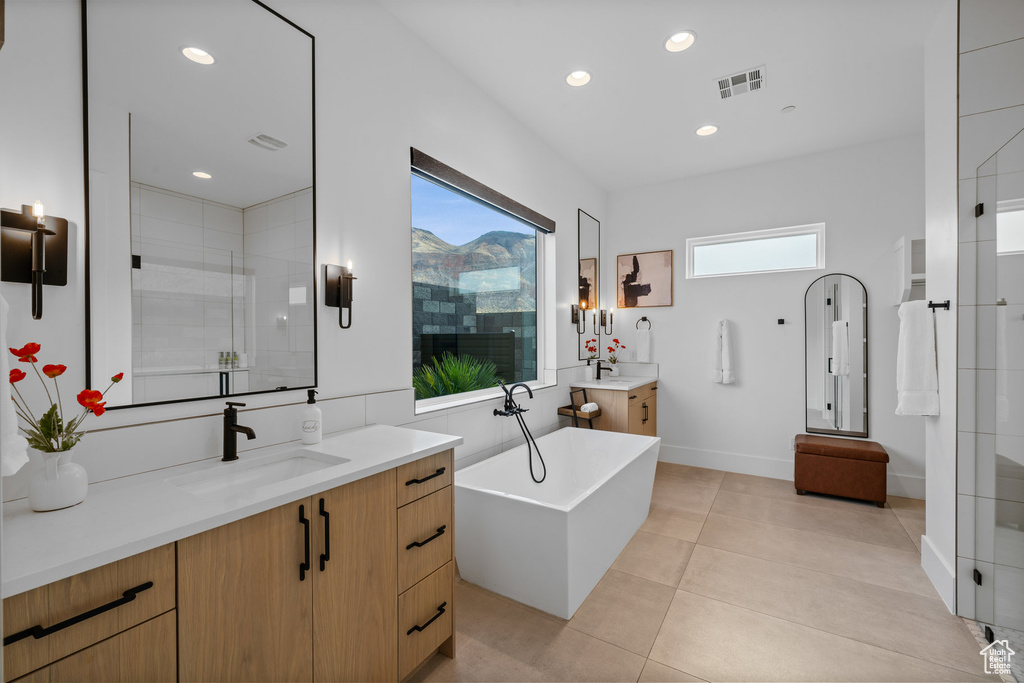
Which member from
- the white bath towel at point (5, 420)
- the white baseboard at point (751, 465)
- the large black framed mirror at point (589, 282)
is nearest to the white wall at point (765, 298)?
the white baseboard at point (751, 465)

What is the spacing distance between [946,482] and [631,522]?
5.20ft

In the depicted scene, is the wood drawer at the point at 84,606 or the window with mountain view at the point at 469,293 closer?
the wood drawer at the point at 84,606

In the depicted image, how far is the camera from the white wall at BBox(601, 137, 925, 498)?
374cm

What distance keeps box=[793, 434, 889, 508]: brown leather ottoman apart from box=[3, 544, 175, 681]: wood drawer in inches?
162

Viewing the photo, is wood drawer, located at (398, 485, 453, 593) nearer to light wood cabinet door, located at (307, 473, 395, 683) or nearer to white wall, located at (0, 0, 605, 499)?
light wood cabinet door, located at (307, 473, 395, 683)


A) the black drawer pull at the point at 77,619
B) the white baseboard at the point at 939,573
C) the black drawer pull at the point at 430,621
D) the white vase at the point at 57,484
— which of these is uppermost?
the white vase at the point at 57,484

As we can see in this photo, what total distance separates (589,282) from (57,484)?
4.02 m

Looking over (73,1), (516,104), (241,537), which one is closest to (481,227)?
(516,104)

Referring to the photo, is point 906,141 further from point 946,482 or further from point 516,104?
point 516,104

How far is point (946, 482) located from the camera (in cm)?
222

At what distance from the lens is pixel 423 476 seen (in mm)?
1679

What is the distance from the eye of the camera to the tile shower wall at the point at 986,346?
1843 mm

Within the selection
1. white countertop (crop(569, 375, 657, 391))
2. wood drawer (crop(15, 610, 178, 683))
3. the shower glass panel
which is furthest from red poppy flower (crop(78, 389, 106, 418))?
white countertop (crop(569, 375, 657, 391))

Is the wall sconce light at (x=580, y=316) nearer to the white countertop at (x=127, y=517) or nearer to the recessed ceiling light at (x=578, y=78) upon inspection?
the recessed ceiling light at (x=578, y=78)
